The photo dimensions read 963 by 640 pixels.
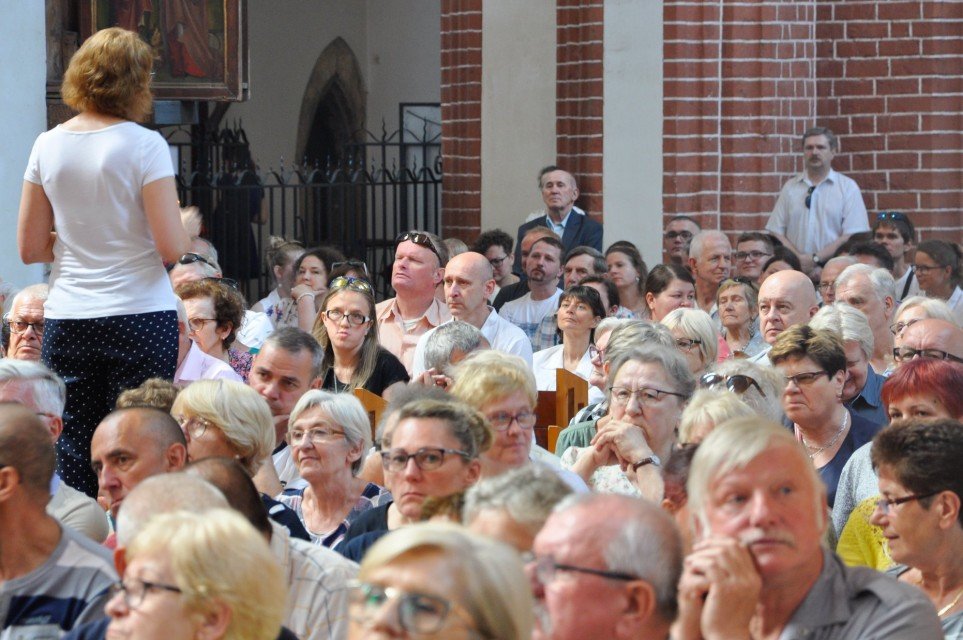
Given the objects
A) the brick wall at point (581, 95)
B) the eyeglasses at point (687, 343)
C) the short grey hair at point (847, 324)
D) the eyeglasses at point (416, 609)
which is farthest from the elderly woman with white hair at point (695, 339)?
the brick wall at point (581, 95)

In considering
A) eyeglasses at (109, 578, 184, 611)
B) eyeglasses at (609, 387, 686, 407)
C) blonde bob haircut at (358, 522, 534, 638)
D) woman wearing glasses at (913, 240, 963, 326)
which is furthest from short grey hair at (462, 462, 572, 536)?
woman wearing glasses at (913, 240, 963, 326)

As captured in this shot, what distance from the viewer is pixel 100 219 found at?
18.4ft

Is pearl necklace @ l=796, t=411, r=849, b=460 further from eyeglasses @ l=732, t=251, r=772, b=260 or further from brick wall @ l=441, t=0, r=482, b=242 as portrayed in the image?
brick wall @ l=441, t=0, r=482, b=242

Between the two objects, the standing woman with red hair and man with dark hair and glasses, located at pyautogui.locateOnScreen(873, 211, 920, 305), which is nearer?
the standing woman with red hair

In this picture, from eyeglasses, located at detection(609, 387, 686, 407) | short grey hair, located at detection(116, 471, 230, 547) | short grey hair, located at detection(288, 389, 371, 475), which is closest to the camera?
short grey hair, located at detection(116, 471, 230, 547)

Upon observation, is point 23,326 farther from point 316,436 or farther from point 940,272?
point 940,272

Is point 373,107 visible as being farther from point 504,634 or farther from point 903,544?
point 504,634

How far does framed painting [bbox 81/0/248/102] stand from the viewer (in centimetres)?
1081

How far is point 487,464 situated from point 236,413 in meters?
0.83

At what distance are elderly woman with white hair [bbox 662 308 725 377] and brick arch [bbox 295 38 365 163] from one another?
467 inches

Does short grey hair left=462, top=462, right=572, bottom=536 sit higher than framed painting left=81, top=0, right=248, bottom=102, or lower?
lower

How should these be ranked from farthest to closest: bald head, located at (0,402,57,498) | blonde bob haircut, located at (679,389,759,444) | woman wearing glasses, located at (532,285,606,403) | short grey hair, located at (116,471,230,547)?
woman wearing glasses, located at (532,285,606,403) < blonde bob haircut, located at (679,389,759,444) < bald head, located at (0,402,57,498) < short grey hair, located at (116,471,230,547)

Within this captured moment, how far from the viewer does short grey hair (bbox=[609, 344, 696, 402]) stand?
6.18 metres

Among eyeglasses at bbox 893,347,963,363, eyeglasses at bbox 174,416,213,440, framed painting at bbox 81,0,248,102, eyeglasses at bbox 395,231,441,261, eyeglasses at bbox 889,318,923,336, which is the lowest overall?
eyeglasses at bbox 174,416,213,440
